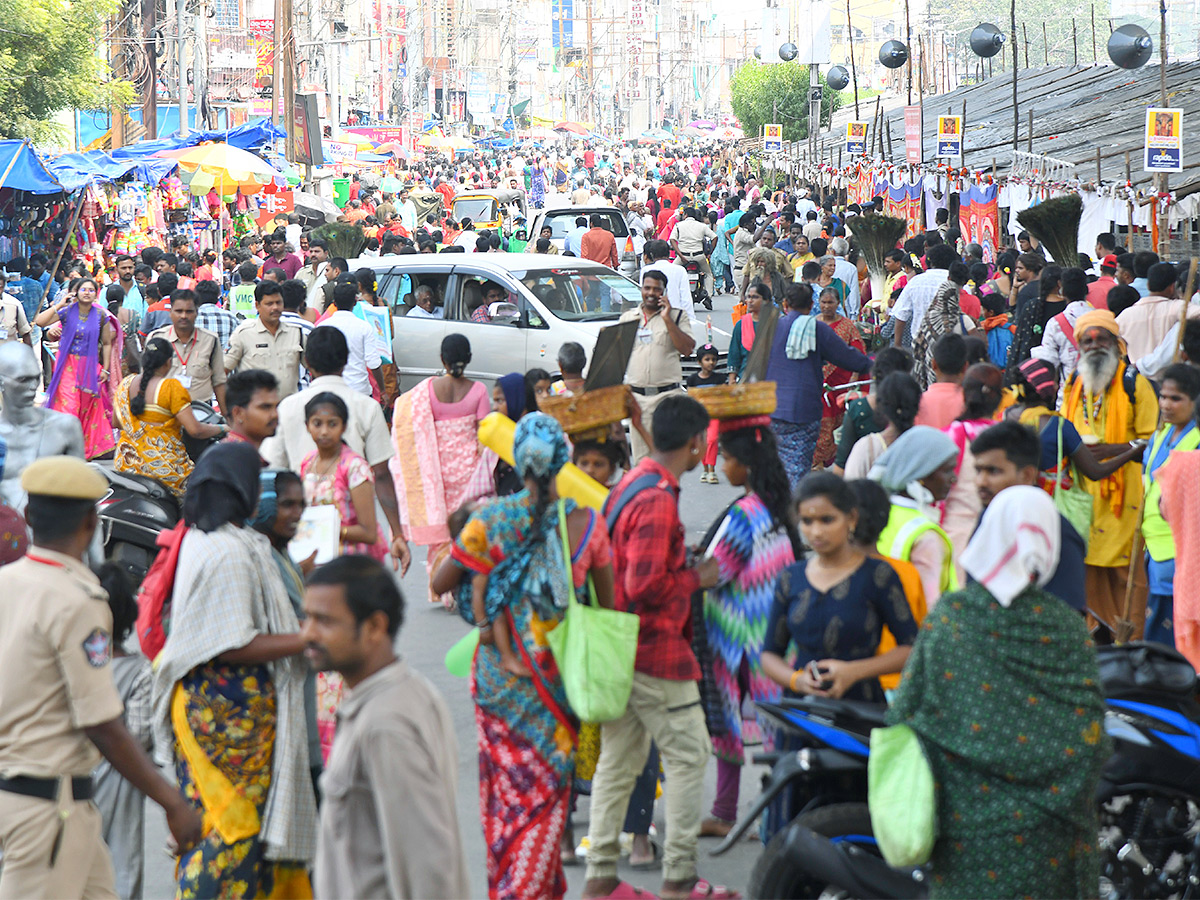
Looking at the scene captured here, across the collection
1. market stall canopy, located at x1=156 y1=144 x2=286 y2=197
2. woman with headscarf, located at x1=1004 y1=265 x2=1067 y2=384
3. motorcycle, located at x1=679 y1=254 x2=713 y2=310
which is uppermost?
market stall canopy, located at x1=156 y1=144 x2=286 y2=197

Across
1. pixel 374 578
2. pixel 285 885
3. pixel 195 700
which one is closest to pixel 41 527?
pixel 195 700

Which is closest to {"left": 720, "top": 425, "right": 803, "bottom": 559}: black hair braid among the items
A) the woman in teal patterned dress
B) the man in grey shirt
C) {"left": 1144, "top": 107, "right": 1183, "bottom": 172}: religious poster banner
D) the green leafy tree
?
the woman in teal patterned dress

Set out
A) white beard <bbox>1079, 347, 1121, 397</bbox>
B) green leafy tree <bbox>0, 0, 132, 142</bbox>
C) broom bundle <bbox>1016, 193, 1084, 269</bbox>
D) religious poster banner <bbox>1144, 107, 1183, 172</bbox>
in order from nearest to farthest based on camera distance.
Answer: white beard <bbox>1079, 347, 1121, 397</bbox> → religious poster banner <bbox>1144, 107, 1183, 172</bbox> → broom bundle <bbox>1016, 193, 1084, 269</bbox> → green leafy tree <bbox>0, 0, 132, 142</bbox>

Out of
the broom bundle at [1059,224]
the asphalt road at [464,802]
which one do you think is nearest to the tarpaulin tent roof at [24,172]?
the asphalt road at [464,802]

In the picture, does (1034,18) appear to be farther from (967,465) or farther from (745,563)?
(745,563)

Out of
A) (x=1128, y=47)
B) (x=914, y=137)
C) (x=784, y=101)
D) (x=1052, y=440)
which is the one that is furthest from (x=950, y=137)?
(x=784, y=101)

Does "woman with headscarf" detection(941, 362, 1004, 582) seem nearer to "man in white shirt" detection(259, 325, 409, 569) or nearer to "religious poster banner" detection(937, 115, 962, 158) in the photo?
"man in white shirt" detection(259, 325, 409, 569)

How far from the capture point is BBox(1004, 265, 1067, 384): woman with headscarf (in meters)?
9.43

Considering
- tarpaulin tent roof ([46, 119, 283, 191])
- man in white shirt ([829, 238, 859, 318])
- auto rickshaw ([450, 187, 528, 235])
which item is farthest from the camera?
auto rickshaw ([450, 187, 528, 235])

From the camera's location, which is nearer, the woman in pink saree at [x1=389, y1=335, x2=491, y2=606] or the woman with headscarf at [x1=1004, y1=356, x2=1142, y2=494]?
the woman with headscarf at [x1=1004, y1=356, x2=1142, y2=494]

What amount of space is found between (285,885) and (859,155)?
24515 millimetres

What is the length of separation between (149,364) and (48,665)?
178 inches

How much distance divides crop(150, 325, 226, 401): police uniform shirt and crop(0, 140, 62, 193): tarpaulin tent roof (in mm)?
9237

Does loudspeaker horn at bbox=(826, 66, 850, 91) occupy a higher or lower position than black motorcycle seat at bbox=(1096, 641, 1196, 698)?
higher
